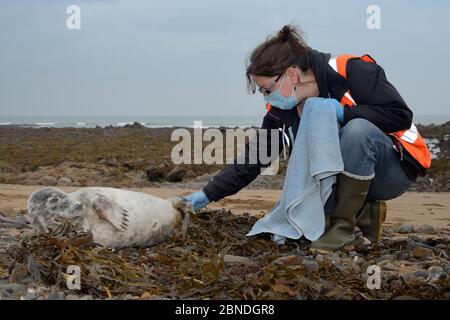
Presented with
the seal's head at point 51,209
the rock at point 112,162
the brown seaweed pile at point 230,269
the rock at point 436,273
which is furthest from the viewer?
the rock at point 112,162

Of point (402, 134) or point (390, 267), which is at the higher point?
point (402, 134)

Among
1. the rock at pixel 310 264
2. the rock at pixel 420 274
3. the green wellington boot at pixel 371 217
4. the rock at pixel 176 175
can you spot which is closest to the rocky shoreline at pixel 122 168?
the rock at pixel 176 175

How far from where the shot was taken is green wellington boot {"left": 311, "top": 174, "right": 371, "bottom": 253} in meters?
4.14

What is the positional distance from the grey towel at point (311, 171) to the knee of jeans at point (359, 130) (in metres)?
0.08

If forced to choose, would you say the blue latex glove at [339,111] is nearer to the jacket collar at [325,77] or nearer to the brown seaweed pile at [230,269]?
the jacket collar at [325,77]

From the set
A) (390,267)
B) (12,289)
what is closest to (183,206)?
(390,267)

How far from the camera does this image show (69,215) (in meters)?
3.99

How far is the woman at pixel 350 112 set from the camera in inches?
163

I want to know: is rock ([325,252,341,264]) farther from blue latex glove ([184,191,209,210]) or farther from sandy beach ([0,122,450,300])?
blue latex glove ([184,191,209,210])

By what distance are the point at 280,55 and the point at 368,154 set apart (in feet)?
2.71

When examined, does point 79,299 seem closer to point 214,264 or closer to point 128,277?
point 128,277

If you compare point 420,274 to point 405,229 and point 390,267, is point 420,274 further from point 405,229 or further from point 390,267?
point 405,229

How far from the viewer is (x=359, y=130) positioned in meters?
4.13

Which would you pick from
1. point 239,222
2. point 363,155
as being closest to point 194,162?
point 239,222
